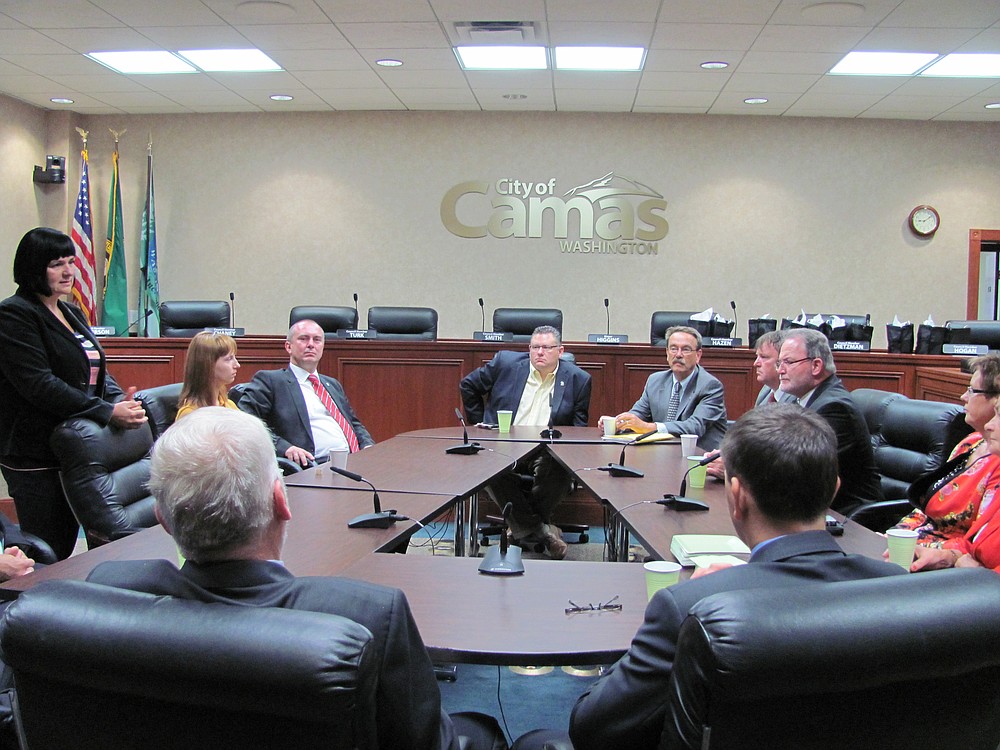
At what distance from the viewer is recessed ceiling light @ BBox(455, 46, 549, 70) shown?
20.9 feet

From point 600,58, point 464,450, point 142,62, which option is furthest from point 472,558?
point 142,62

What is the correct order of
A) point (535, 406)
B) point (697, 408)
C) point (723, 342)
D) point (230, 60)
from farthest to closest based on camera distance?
point (230, 60) < point (723, 342) < point (535, 406) < point (697, 408)

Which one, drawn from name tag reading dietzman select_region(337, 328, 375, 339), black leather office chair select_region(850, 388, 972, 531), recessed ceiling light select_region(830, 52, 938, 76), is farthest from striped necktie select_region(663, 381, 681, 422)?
recessed ceiling light select_region(830, 52, 938, 76)

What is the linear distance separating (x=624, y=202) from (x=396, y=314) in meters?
3.09

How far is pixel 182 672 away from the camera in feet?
3.15

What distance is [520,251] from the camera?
8.58m

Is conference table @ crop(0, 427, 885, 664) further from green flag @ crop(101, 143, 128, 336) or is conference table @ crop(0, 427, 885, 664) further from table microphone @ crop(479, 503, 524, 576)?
green flag @ crop(101, 143, 128, 336)

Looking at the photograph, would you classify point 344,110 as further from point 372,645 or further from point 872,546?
point 372,645

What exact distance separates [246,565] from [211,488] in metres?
0.13

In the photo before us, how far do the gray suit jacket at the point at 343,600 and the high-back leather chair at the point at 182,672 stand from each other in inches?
3.3

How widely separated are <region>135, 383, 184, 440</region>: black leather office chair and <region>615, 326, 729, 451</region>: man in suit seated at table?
7.23ft

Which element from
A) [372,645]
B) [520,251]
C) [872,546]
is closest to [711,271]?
[520,251]

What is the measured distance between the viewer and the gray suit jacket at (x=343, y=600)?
44.1 inches

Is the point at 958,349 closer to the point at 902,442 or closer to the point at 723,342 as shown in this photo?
the point at 723,342
